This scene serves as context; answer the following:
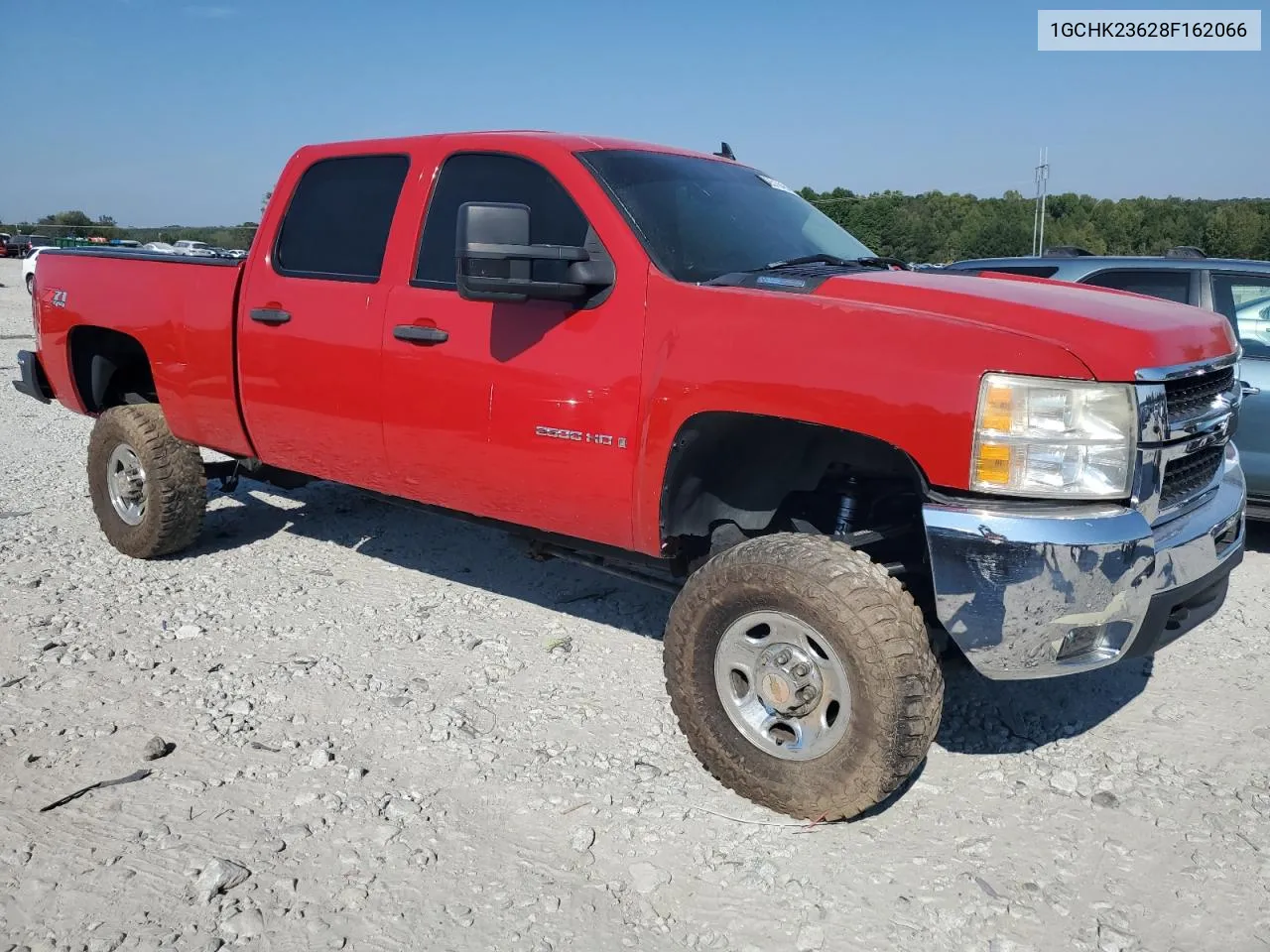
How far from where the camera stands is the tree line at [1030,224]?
53.2 m

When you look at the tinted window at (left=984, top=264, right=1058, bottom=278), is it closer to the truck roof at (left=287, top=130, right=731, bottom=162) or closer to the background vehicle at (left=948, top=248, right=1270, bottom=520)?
the background vehicle at (left=948, top=248, right=1270, bottom=520)

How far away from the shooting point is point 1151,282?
20.4 ft

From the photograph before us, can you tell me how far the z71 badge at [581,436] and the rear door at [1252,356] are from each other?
3.88 metres

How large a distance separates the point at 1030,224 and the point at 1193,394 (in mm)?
59729

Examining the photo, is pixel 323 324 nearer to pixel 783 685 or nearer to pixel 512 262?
pixel 512 262

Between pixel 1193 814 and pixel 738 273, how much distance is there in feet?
7.24

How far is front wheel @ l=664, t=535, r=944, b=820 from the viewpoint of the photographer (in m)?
2.88

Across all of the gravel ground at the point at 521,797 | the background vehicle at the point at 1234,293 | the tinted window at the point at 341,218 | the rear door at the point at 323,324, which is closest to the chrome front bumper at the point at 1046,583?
the gravel ground at the point at 521,797

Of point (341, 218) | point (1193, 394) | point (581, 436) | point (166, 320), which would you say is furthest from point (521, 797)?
point (166, 320)

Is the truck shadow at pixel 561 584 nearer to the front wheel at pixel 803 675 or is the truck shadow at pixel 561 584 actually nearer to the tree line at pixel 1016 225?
the front wheel at pixel 803 675

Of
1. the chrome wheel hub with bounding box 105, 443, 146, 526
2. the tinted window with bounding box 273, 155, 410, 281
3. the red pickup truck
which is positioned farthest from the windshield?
the chrome wheel hub with bounding box 105, 443, 146, 526

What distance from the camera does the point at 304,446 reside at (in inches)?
178

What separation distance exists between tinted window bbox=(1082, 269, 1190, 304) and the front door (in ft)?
12.3

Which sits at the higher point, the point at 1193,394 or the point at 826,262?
the point at 826,262
